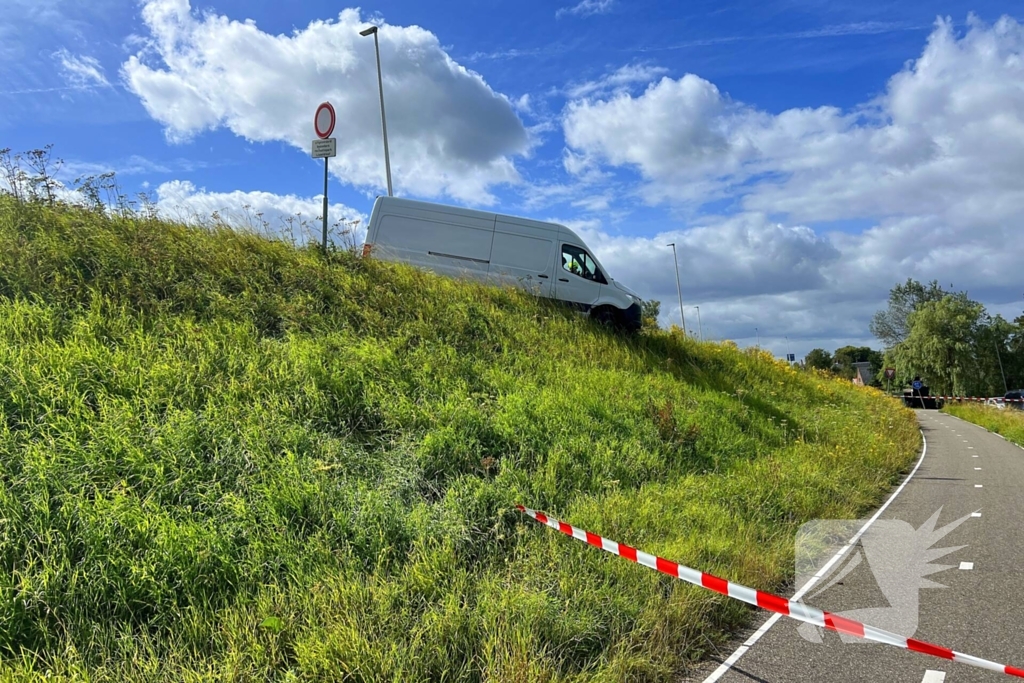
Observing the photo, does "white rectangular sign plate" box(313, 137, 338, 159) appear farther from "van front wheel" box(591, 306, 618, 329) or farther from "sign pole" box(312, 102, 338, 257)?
"van front wheel" box(591, 306, 618, 329)

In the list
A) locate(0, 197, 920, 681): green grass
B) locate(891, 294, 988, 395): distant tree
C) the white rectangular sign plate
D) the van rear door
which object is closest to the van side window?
the van rear door

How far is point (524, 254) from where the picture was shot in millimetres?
14164

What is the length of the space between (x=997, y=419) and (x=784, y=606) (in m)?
30.9

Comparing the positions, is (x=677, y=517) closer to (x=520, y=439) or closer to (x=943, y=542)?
(x=520, y=439)

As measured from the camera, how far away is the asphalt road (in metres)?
3.95

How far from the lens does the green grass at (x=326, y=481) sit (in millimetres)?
3758

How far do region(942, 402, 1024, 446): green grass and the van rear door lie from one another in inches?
671

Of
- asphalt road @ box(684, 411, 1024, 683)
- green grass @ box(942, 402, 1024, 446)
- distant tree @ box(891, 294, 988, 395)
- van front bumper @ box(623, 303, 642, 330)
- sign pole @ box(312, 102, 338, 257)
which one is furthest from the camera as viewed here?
distant tree @ box(891, 294, 988, 395)

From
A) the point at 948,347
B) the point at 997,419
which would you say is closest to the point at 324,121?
the point at 997,419

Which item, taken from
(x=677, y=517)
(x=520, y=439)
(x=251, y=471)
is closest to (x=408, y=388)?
(x=520, y=439)

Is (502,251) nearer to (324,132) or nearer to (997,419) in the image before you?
(324,132)

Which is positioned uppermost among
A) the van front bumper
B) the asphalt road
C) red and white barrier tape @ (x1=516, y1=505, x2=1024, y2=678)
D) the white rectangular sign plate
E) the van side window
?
the white rectangular sign plate

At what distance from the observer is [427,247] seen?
13758 millimetres

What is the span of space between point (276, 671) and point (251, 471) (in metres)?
2.21
